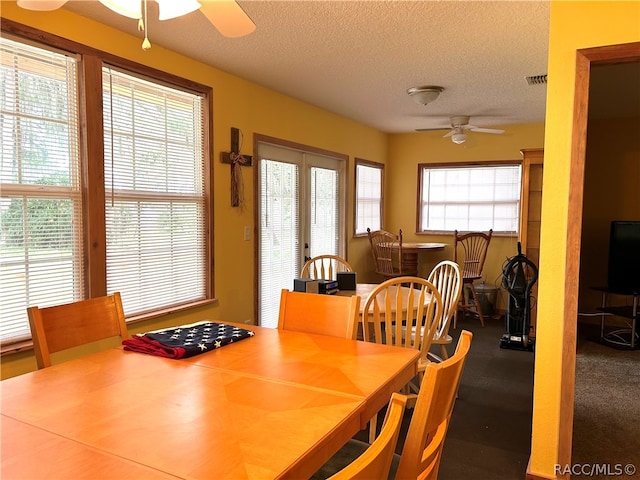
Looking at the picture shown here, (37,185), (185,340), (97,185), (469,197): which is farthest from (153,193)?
(469,197)

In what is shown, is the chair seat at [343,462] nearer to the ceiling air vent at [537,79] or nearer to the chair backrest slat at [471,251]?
the ceiling air vent at [537,79]

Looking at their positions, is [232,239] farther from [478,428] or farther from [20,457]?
[20,457]

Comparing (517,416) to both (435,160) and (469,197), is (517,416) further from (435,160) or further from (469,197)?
(435,160)

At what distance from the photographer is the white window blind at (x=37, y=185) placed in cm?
224

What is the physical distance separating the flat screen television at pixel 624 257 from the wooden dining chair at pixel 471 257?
1.24 m

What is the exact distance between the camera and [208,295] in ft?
11.4

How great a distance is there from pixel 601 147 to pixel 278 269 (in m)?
3.94

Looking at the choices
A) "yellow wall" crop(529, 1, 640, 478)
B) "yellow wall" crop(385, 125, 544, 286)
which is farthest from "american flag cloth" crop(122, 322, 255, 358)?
A: "yellow wall" crop(385, 125, 544, 286)

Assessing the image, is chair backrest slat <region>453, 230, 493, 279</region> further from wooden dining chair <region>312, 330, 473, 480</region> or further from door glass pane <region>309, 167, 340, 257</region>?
wooden dining chair <region>312, 330, 473, 480</region>

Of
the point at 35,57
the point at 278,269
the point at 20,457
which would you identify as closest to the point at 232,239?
the point at 278,269

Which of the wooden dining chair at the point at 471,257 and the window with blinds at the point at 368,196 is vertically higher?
the window with blinds at the point at 368,196

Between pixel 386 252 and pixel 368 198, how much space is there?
853 mm

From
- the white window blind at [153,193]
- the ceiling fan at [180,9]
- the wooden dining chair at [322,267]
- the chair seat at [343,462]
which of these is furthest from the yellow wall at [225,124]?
the chair seat at [343,462]

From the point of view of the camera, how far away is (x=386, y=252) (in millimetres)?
5605
